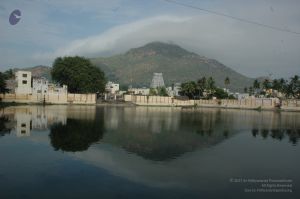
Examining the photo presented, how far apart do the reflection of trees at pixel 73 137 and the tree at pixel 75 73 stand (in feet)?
188

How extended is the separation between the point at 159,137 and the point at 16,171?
17660 millimetres

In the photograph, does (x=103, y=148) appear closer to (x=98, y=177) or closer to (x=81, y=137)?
(x=81, y=137)

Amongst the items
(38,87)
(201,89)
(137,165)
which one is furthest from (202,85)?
(137,165)

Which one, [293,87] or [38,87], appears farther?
[293,87]

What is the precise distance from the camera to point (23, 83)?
88.3m

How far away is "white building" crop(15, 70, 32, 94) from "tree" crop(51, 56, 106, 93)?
863 centimetres

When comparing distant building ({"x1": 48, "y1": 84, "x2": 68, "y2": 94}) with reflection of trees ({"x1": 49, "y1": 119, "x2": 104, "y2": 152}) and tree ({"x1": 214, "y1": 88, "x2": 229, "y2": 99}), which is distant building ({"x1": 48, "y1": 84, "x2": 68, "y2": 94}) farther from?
tree ({"x1": 214, "y1": 88, "x2": 229, "y2": 99})

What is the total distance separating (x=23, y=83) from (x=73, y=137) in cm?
6351

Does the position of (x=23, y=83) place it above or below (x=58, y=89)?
above

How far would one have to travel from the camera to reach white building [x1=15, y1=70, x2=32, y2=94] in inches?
3452

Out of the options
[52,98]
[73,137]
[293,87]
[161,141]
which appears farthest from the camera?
[293,87]

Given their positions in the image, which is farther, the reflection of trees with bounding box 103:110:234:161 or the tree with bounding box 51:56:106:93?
the tree with bounding box 51:56:106:93

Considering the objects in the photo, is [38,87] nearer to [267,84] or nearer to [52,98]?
[52,98]

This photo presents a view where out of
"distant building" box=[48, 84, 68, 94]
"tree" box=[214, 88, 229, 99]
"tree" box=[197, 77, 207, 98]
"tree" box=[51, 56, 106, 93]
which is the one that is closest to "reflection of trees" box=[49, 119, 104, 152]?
"distant building" box=[48, 84, 68, 94]
